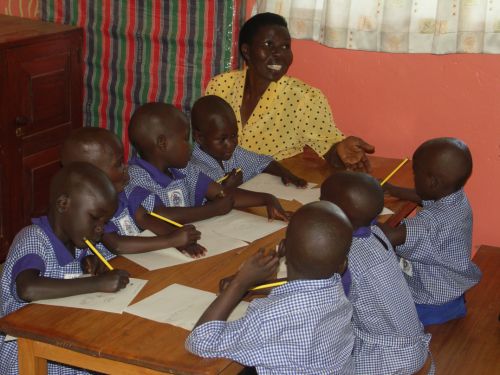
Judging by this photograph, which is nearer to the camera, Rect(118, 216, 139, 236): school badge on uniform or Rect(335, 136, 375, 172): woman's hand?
Rect(118, 216, 139, 236): school badge on uniform

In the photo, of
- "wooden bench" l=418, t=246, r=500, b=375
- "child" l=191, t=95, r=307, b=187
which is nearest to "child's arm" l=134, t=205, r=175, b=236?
"child" l=191, t=95, r=307, b=187


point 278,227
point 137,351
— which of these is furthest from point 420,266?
point 137,351

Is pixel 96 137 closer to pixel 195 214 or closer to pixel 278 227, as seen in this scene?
pixel 195 214

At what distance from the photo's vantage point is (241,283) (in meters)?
2.20

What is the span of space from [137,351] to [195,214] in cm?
92

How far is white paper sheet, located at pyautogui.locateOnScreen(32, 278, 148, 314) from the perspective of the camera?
88.2 inches

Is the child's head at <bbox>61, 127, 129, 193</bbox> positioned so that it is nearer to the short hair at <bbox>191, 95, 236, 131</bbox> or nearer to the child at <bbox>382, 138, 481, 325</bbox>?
the short hair at <bbox>191, 95, 236, 131</bbox>

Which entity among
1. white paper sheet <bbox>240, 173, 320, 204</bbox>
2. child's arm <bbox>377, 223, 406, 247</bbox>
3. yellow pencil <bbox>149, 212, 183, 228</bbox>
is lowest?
child's arm <bbox>377, 223, 406, 247</bbox>

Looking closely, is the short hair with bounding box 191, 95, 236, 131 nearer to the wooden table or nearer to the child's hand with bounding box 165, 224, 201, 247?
the child's hand with bounding box 165, 224, 201, 247

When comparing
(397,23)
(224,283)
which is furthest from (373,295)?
(397,23)

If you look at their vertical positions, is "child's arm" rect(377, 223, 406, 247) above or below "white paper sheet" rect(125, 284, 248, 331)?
below

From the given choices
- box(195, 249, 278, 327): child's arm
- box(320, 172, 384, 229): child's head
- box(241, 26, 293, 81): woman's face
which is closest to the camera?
box(195, 249, 278, 327): child's arm

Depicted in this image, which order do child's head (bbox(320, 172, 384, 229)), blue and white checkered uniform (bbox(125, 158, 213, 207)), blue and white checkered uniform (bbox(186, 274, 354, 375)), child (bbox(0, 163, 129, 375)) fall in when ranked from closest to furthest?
blue and white checkered uniform (bbox(186, 274, 354, 375)) → child (bbox(0, 163, 129, 375)) → child's head (bbox(320, 172, 384, 229)) → blue and white checkered uniform (bbox(125, 158, 213, 207))

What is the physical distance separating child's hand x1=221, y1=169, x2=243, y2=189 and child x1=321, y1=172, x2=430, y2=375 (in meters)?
0.87
